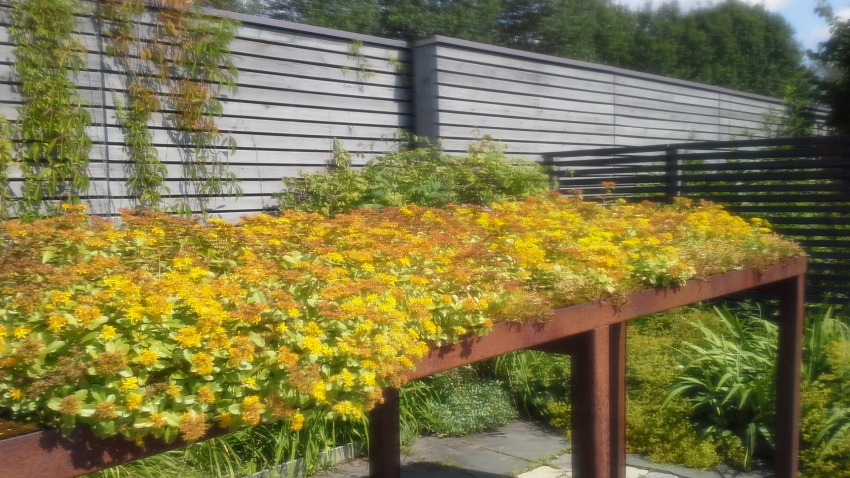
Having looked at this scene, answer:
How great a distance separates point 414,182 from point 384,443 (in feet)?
7.71

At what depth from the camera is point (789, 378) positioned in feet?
10.4

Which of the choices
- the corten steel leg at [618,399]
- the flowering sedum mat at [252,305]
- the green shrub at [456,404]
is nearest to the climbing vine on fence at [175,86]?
the green shrub at [456,404]

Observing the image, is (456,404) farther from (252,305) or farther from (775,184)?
(775,184)

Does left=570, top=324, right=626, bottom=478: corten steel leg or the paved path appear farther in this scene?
the paved path

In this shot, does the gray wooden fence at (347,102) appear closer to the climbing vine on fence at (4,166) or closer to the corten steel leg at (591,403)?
the climbing vine on fence at (4,166)

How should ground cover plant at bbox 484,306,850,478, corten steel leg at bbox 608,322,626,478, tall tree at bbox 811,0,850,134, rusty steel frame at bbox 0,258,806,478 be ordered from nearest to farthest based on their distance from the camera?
rusty steel frame at bbox 0,258,806,478, corten steel leg at bbox 608,322,626,478, ground cover plant at bbox 484,306,850,478, tall tree at bbox 811,0,850,134

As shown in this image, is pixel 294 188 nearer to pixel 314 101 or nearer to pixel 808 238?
pixel 314 101

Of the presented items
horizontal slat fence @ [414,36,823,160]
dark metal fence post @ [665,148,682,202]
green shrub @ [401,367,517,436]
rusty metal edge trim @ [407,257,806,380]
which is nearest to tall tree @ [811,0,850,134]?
horizontal slat fence @ [414,36,823,160]

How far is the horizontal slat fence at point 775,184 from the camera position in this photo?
17.9 ft

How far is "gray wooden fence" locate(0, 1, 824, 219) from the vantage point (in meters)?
3.85

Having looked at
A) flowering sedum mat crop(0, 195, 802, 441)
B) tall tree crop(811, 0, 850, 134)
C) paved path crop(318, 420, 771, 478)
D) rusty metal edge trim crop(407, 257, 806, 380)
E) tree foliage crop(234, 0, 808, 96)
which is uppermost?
tree foliage crop(234, 0, 808, 96)

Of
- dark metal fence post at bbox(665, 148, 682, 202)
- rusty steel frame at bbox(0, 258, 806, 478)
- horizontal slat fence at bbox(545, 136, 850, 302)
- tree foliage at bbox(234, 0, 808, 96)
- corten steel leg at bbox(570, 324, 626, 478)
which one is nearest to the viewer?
rusty steel frame at bbox(0, 258, 806, 478)

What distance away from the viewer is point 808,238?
5664mm

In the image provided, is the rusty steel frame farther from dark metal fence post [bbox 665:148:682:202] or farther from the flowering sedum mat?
dark metal fence post [bbox 665:148:682:202]
